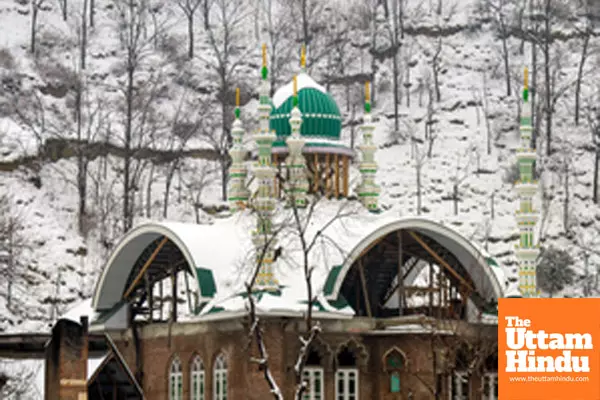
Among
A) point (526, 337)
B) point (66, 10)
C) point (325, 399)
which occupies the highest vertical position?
point (66, 10)

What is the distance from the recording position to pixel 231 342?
125 feet

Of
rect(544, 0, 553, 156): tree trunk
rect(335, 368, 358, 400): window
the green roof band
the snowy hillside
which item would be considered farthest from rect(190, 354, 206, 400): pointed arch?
rect(544, 0, 553, 156): tree trunk

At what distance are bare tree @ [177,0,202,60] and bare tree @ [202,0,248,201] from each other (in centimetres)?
76

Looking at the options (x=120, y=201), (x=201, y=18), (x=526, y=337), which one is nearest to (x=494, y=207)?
(x=120, y=201)

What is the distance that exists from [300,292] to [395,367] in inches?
140

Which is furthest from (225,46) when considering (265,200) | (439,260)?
(265,200)

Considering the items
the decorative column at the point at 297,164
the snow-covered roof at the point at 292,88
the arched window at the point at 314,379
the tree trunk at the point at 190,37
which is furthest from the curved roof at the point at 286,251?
the tree trunk at the point at 190,37

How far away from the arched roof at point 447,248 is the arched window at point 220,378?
12.1 ft

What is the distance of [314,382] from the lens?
124ft

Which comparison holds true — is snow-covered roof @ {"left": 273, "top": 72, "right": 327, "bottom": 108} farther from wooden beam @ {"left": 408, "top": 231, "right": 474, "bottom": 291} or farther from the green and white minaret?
wooden beam @ {"left": 408, "top": 231, "right": 474, "bottom": 291}

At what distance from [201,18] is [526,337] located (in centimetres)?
6579

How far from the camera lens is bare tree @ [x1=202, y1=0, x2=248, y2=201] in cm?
7712

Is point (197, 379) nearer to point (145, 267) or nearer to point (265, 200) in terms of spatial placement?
point (145, 267)

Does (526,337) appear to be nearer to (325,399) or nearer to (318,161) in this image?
(325,399)
